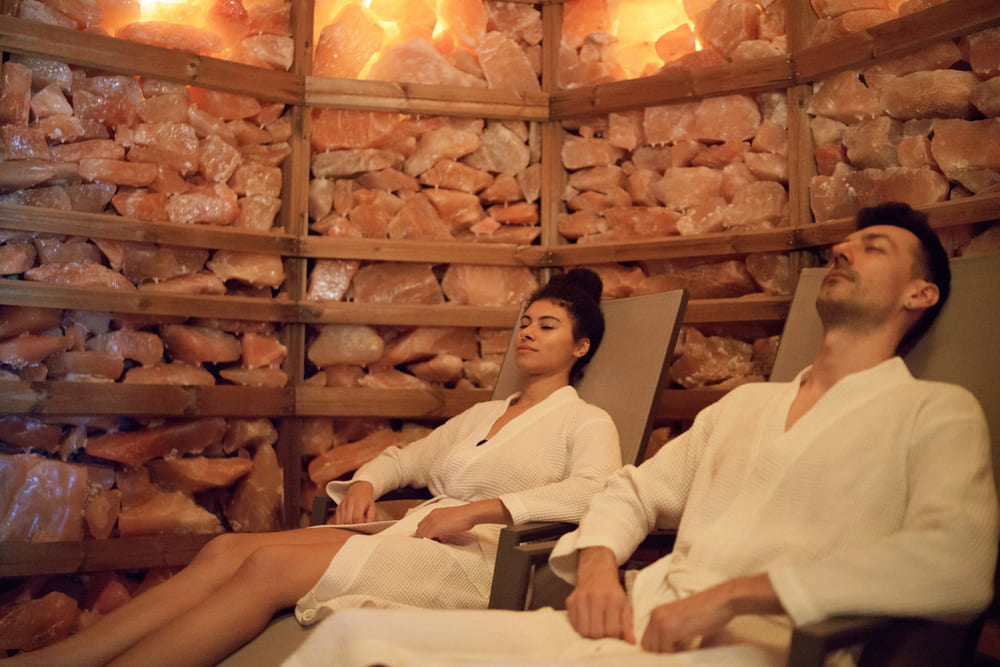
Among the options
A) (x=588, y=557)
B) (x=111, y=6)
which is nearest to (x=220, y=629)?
(x=588, y=557)

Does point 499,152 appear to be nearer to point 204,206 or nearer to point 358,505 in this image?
point 204,206

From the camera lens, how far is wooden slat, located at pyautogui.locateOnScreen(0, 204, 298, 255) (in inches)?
112

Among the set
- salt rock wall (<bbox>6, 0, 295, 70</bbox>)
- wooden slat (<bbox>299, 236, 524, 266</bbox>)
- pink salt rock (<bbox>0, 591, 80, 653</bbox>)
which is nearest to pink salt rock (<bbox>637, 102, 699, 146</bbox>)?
wooden slat (<bbox>299, 236, 524, 266</bbox>)

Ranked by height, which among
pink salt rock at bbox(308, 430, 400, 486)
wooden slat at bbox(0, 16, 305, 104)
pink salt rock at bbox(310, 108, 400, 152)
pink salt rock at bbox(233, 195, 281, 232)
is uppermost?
wooden slat at bbox(0, 16, 305, 104)

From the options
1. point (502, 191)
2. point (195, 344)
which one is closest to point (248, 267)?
point (195, 344)

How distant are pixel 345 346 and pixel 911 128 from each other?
2.09 metres

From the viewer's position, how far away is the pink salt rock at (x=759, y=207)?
122 inches

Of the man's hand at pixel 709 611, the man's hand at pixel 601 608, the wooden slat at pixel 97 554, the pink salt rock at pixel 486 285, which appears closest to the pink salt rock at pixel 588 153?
the pink salt rock at pixel 486 285

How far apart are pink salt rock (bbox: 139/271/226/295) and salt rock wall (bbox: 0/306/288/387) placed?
104mm

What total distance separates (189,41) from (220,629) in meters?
2.37

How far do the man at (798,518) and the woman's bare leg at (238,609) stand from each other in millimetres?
407

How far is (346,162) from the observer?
11.1 ft

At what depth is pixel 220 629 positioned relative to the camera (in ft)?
5.08

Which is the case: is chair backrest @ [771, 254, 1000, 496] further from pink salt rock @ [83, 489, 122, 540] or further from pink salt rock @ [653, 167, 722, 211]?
pink salt rock @ [83, 489, 122, 540]
